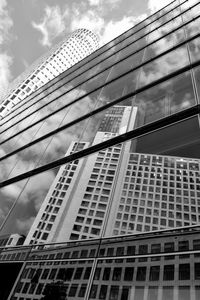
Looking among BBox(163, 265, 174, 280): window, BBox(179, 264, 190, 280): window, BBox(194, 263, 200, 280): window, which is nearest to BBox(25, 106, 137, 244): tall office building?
BBox(163, 265, 174, 280): window

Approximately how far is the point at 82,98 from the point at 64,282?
760 centimetres

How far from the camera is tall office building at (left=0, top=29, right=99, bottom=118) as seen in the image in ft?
206

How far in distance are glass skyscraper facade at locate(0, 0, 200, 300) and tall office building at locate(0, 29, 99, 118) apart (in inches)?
2286

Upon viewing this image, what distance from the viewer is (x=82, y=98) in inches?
373

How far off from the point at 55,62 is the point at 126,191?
82.0 metres

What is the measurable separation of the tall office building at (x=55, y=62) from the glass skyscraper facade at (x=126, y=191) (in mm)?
58060

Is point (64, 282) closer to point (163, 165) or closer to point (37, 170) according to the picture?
point (163, 165)

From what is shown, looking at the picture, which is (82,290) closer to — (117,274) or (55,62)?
(117,274)

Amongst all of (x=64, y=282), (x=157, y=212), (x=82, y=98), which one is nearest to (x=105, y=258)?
(x=64, y=282)

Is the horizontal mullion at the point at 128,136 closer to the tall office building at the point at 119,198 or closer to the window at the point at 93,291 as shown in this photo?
the tall office building at the point at 119,198

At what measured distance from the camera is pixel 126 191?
12.4ft

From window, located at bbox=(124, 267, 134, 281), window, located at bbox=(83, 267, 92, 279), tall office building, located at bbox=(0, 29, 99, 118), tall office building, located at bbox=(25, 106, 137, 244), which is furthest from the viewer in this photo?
tall office building, located at bbox=(0, 29, 99, 118)

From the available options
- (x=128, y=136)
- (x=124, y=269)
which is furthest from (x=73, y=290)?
(x=128, y=136)

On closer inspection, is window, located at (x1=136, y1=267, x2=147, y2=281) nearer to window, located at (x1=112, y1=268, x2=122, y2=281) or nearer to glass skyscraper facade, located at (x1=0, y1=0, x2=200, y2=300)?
glass skyscraper facade, located at (x1=0, y1=0, x2=200, y2=300)
